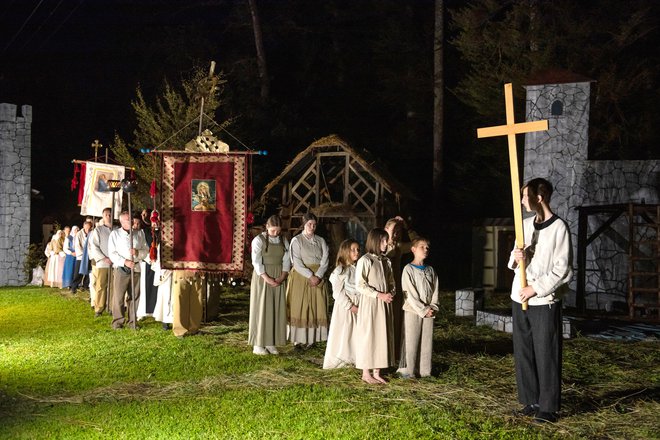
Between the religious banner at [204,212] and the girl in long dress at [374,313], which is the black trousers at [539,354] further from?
the religious banner at [204,212]

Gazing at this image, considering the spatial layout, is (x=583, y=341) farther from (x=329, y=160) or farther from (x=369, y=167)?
(x=329, y=160)

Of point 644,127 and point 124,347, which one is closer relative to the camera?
point 124,347

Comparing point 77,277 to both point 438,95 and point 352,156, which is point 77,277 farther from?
point 438,95

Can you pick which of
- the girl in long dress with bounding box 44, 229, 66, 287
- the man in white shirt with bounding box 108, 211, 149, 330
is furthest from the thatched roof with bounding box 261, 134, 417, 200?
the man in white shirt with bounding box 108, 211, 149, 330

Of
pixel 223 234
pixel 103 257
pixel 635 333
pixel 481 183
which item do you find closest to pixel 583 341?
pixel 635 333

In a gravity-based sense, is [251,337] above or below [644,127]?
below

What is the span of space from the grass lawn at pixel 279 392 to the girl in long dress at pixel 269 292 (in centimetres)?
28

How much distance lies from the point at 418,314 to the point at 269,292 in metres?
2.67

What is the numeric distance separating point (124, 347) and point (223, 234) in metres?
2.20

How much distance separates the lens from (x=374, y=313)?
8453 millimetres

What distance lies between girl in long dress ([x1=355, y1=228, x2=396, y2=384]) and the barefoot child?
176 mm

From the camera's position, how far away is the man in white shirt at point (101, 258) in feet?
47.0

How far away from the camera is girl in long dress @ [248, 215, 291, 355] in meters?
10.4

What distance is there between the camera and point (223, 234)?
39.0 ft
